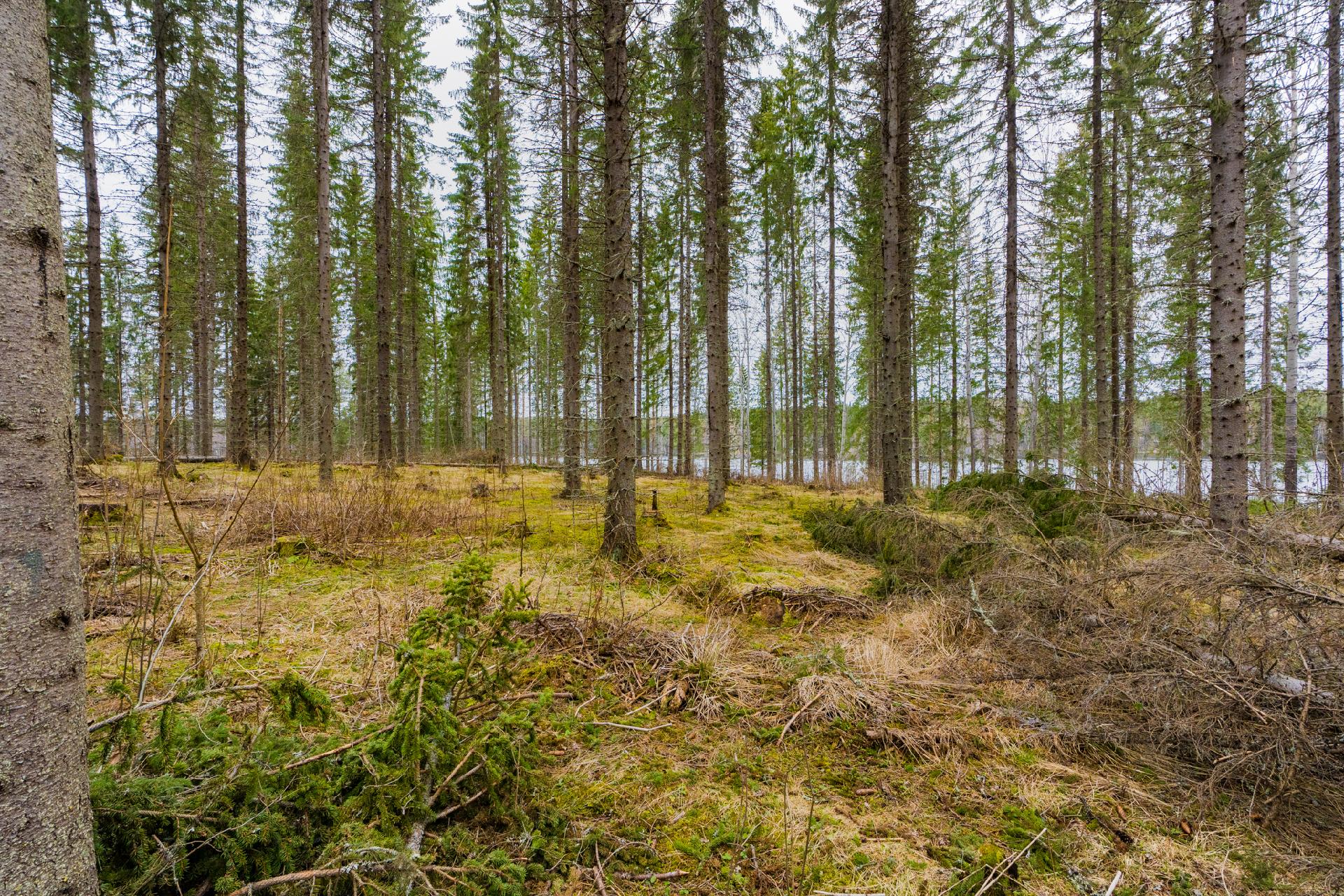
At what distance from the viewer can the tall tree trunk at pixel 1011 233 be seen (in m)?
10.3

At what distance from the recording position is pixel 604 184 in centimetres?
574

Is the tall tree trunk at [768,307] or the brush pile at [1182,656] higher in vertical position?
the tall tree trunk at [768,307]

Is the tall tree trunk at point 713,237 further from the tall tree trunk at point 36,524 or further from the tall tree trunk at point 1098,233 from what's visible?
the tall tree trunk at point 36,524

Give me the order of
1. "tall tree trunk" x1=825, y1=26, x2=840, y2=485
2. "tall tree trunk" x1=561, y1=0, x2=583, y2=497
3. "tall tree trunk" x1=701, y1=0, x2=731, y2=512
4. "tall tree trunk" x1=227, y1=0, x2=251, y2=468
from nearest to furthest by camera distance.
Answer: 1. "tall tree trunk" x1=701, y1=0, x2=731, y2=512
2. "tall tree trunk" x1=561, y1=0, x2=583, y2=497
3. "tall tree trunk" x1=227, y1=0, x2=251, y2=468
4. "tall tree trunk" x1=825, y1=26, x2=840, y2=485

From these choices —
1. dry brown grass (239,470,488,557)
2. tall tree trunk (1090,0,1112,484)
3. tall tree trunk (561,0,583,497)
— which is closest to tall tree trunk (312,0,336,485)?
dry brown grass (239,470,488,557)

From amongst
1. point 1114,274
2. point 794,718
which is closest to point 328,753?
point 794,718

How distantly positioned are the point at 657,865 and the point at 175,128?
53.6 feet

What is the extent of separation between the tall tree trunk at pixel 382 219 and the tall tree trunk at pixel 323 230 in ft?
6.56

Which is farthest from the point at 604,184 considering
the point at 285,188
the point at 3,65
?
the point at 285,188

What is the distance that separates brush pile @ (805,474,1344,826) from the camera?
2117 millimetres

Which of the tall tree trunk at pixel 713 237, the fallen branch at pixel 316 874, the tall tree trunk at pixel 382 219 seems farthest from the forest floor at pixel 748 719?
the tall tree trunk at pixel 382 219

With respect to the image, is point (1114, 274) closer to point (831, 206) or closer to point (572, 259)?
point (831, 206)

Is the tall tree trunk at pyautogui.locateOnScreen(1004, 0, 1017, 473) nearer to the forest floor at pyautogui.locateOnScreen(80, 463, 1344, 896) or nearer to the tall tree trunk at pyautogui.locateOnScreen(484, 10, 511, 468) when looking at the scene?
the forest floor at pyautogui.locateOnScreen(80, 463, 1344, 896)

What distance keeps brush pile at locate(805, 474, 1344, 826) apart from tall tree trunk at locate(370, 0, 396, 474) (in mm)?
10940
